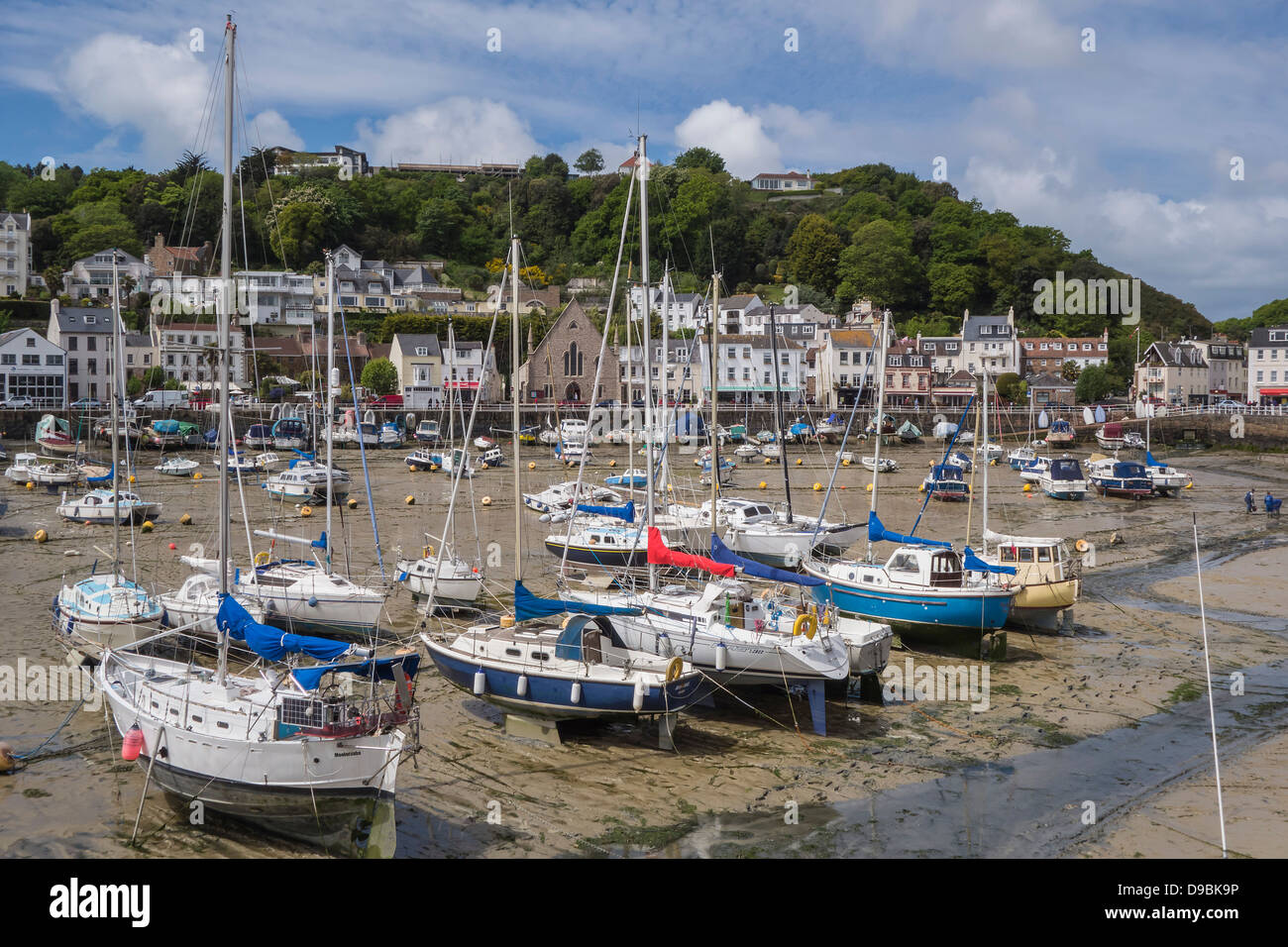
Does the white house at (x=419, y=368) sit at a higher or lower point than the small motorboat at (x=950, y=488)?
higher

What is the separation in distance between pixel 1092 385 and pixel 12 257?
100070 mm

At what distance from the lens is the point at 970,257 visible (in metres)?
128

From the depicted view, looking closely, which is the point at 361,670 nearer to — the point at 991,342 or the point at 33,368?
the point at 33,368

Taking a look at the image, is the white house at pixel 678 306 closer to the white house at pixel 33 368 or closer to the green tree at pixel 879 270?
the green tree at pixel 879 270

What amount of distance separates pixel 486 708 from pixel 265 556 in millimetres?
9561

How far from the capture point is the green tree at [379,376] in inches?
3211

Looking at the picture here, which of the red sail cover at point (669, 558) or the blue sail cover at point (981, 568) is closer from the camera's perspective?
the red sail cover at point (669, 558)

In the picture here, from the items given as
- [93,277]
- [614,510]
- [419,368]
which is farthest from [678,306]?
[614,510]

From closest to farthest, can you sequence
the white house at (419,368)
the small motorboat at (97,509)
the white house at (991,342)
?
the small motorboat at (97,509) < the white house at (419,368) < the white house at (991,342)

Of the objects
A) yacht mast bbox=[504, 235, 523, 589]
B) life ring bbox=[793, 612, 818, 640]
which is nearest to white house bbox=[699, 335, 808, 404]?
yacht mast bbox=[504, 235, 523, 589]

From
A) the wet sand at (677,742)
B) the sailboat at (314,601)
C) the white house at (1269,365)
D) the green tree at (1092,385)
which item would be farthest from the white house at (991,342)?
the sailboat at (314,601)

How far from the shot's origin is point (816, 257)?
12531 cm

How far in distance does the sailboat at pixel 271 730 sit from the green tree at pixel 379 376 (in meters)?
68.5

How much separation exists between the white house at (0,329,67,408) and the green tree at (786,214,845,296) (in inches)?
3151
